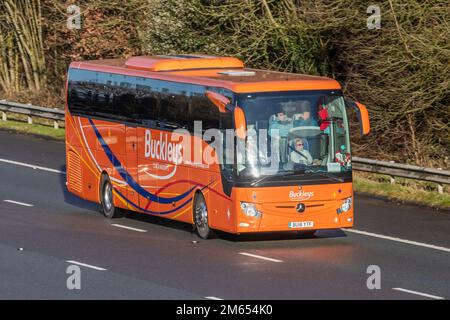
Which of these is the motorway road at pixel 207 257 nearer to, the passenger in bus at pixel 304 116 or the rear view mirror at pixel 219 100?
the passenger in bus at pixel 304 116

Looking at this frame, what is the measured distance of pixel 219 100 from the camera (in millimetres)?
21219

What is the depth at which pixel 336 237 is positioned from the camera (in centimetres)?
2245

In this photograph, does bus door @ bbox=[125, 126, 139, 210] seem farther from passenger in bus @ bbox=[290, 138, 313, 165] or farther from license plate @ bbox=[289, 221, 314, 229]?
license plate @ bbox=[289, 221, 314, 229]

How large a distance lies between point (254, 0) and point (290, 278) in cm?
1697

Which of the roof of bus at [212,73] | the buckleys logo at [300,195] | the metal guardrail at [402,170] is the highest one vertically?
the roof of bus at [212,73]

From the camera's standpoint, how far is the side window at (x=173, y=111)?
2238 centimetres

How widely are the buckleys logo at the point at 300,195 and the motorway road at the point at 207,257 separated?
784 mm

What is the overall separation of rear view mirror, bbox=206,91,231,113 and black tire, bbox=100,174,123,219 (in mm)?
4326

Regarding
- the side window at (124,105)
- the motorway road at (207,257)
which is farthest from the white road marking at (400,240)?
the side window at (124,105)

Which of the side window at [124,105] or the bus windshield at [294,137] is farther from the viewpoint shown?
the side window at [124,105]

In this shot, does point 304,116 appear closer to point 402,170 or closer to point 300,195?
point 300,195

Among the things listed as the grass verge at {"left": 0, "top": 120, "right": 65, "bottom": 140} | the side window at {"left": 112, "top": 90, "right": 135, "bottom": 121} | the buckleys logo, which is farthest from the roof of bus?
the grass verge at {"left": 0, "top": 120, "right": 65, "bottom": 140}

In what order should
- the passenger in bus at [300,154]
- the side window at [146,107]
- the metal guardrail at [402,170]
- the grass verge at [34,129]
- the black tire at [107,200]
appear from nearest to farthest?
1. the passenger in bus at [300,154]
2. the side window at [146,107]
3. the black tire at [107,200]
4. the metal guardrail at [402,170]
5. the grass verge at [34,129]
